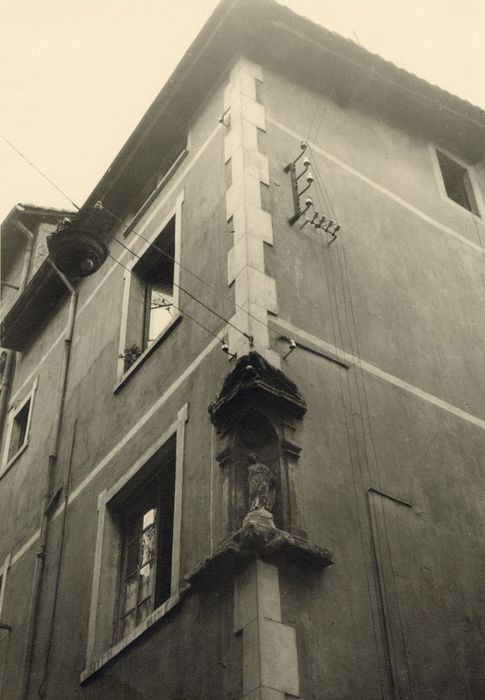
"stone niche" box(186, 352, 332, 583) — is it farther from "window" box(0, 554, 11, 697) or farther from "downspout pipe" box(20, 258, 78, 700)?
"window" box(0, 554, 11, 697)

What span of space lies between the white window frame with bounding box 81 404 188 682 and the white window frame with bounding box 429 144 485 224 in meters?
6.32

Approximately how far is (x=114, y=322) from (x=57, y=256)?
1.82 meters

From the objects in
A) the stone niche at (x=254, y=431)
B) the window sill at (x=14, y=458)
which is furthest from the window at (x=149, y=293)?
the stone niche at (x=254, y=431)

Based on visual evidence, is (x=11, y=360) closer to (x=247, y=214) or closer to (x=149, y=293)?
(x=149, y=293)

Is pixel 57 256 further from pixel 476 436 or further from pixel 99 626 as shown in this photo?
pixel 476 436

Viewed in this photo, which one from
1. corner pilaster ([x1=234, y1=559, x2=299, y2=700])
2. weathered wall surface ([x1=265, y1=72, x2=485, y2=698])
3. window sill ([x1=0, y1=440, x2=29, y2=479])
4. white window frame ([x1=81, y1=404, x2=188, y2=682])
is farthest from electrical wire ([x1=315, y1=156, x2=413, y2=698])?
window sill ([x1=0, y1=440, x2=29, y2=479])

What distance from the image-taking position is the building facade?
799 cm

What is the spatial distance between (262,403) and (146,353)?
316cm

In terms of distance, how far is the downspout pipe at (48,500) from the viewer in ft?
37.6

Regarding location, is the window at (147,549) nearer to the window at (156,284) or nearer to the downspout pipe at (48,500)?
the downspout pipe at (48,500)

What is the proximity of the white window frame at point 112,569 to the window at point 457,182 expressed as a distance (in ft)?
22.8

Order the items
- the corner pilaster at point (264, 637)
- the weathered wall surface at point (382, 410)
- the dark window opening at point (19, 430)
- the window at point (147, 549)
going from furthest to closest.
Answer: the dark window opening at point (19, 430), the window at point (147, 549), the weathered wall surface at point (382, 410), the corner pilaster at point (264, 637)

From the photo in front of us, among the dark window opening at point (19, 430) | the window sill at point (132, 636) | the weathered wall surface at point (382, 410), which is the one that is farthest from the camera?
the dark window opening at point (19, 430)

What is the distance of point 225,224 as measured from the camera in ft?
36.2
